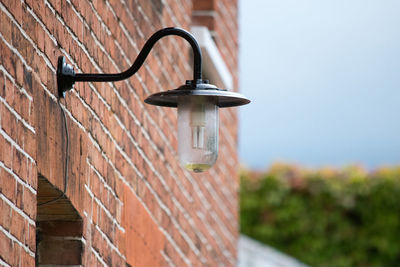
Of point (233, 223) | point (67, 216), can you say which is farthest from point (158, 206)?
point (233, 223)

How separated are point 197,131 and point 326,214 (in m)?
10.2

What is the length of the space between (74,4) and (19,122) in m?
0.76

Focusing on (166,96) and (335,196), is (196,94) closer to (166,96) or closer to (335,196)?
(166,96)

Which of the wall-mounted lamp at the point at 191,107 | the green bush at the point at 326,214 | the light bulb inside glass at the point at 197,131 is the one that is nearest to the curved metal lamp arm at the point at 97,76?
the wall-mounted lamp at the point at 191,107

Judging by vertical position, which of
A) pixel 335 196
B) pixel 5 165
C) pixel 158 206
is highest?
pixel 5 165

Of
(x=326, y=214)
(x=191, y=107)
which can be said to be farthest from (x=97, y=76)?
(x=326, y=214)

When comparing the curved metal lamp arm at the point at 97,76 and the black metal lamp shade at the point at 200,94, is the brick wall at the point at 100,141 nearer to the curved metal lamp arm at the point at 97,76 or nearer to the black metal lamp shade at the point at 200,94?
the curved metal lamp arm at the point at 97,76

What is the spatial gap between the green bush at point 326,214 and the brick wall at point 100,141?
291 inches

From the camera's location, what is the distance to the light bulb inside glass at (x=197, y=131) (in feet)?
9.16

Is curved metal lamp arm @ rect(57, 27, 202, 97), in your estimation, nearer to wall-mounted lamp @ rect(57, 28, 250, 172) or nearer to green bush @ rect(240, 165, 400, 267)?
wall-mounted lamp @ rect(57, 28, 250, 172)

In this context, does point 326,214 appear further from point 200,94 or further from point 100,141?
point 200,94

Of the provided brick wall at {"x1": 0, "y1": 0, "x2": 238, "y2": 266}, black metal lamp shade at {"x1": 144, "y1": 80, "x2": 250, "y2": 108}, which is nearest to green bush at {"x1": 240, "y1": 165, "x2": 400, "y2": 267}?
brick wall at {"x1": 0, "y1": 0, "x2": 238, "y2": 266}

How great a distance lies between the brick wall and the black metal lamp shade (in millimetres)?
348

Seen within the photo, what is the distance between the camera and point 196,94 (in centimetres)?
268
